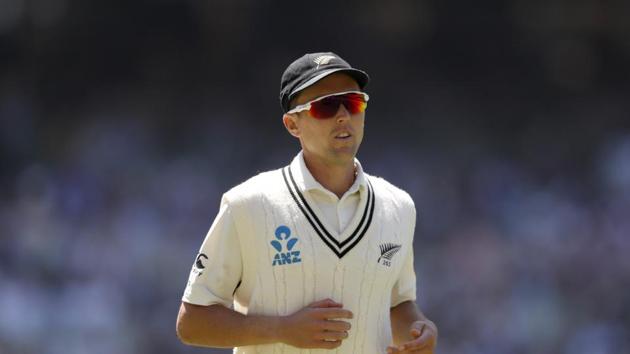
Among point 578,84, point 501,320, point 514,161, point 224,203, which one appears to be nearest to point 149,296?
point 501,320

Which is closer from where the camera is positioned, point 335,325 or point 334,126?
point 335,325

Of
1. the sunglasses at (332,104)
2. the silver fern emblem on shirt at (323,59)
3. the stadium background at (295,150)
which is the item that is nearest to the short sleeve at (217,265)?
the sunglasses at (332,104)

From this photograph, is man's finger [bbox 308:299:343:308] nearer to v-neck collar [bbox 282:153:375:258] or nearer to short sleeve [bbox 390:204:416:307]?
v-neck collar [bbox 282:153:375:258]

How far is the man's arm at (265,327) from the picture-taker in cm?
314

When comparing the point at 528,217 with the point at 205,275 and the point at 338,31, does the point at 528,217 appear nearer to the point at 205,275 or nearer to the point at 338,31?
the point at 338,31

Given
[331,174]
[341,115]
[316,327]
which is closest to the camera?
[316,327]

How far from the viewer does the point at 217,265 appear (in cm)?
327

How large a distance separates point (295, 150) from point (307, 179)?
749 centimetres

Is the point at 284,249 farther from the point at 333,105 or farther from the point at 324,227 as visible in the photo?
the point at 333,105

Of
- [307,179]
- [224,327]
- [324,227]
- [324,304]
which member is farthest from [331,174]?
[224,327]

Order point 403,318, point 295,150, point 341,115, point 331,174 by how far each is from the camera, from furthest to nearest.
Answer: point 295,150, point 403,318, point 331,174, point 341,115

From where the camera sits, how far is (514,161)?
1060 cm

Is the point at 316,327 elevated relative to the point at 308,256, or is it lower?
lower

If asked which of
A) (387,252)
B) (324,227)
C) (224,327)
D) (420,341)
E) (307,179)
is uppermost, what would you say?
(307,179)
